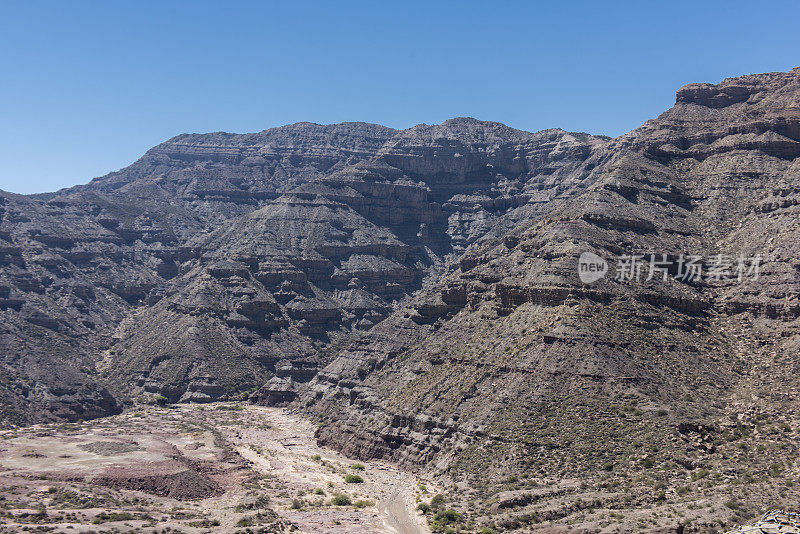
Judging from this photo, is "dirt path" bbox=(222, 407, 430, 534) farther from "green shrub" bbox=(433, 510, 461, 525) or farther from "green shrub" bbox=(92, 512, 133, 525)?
"green shrub" bbox=(92, 512, 133, 525)

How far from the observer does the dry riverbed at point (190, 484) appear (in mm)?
79125

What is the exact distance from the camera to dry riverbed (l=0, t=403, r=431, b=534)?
260 ft

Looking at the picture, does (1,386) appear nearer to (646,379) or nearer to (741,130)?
(646,379)

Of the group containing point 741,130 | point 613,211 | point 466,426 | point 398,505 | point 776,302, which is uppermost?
point 741,130

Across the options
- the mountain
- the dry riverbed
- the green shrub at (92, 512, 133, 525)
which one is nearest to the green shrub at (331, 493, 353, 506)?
the dry riverbed

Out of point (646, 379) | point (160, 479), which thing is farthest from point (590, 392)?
point (160, 479)

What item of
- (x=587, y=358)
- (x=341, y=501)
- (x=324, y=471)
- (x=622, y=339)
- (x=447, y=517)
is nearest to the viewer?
(x=447, y=517)

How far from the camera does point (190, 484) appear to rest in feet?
310

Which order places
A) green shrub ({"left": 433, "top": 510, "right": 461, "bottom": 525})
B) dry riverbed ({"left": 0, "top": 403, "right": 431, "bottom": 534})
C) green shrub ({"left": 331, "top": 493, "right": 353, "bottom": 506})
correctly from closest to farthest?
green shrub ({"left": 433, "top": 510, "right": 461, "bottom": 525})
dry riverbed ({"left": 0, "top": 403, "right": 431, "bottom": 534})
green shrub ({"left": 331, "top": 493, "right": 353, "bottom": 506})

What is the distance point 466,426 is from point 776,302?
3764 cm

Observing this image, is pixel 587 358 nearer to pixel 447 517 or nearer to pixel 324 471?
pixel 447 517

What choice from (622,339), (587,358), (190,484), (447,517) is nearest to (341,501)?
(190,484)

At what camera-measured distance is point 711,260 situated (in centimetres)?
11294

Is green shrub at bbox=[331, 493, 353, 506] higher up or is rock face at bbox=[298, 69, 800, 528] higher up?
rock face at bbox=[298, 69, 800, 528]
